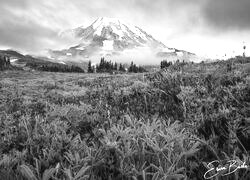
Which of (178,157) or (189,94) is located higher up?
(189,94)

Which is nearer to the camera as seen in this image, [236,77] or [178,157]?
[178,157]

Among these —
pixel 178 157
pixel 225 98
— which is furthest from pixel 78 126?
pixel 225 98

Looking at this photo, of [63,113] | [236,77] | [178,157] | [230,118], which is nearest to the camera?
[178,157]

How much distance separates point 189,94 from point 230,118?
1.37 meters

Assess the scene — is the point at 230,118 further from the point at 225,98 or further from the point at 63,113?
the point at 63,113

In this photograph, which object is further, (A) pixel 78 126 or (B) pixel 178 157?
(A) pixel 78 126

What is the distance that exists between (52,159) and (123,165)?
686 mm

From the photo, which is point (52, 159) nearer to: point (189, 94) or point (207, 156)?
point (207, 156)

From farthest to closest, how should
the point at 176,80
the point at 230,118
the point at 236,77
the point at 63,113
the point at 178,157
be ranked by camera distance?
the point at 176,80 → the point at 236,77 → the point at 63,113 → the point at 230,118 → the point at 178,157

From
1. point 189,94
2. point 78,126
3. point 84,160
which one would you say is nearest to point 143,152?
point 84,160

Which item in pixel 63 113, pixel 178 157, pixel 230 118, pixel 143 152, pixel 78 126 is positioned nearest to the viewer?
pixel 178 157

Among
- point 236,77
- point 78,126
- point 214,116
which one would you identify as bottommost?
point 78,126

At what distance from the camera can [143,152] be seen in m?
2.07

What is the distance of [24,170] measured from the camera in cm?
169
